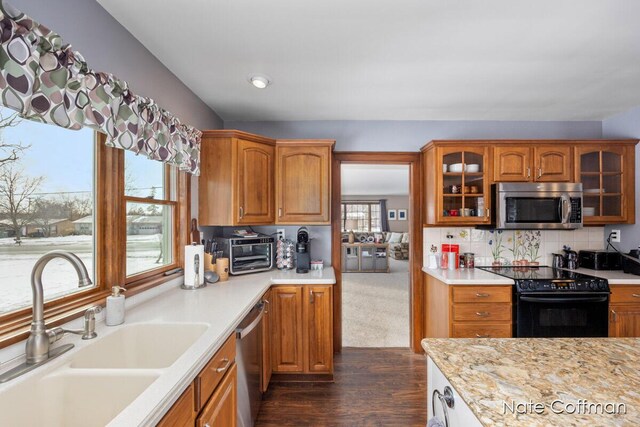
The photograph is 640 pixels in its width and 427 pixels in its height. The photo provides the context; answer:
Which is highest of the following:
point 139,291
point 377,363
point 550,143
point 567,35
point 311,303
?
point 567,35

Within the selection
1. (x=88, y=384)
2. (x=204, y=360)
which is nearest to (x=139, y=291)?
(x=88, y=384)

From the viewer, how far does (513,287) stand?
98.3 inches

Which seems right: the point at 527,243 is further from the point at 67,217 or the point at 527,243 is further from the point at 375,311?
the point at 67,217

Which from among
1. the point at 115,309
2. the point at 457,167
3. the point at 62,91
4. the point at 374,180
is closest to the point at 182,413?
the point at 115,309

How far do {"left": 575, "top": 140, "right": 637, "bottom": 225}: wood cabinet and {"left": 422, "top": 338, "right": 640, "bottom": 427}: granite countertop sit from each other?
226cm

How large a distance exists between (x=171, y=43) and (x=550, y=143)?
10.5ft

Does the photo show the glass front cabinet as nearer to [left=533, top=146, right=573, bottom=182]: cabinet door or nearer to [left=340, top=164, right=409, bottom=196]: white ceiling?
[left=533, top=146, right=573, bottom=182]: cabinet door

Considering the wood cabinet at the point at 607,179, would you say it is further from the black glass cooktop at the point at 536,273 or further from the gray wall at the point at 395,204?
the gray wall at the point at 395,204

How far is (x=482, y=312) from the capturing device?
249cm

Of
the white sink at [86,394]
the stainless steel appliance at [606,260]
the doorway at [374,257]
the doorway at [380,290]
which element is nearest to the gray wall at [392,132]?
the doorway at [380,290]

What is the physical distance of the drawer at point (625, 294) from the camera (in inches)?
97.2

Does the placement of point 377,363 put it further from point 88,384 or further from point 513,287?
point 88,384

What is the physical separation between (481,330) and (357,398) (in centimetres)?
115

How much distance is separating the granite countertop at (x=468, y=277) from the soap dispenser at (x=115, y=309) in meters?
2.29
